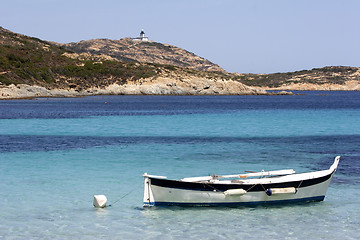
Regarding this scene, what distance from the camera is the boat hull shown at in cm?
1720

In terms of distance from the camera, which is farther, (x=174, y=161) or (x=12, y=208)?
(x=174, y=161)

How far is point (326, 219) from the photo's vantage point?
55.9 feet

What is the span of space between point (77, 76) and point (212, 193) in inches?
5856

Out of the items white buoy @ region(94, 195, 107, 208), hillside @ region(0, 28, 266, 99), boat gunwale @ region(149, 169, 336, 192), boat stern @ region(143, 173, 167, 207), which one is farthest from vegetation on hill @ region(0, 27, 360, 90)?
boat gunwale @ region(149, 169, 336, 192)

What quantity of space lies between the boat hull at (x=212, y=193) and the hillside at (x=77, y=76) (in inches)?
4853

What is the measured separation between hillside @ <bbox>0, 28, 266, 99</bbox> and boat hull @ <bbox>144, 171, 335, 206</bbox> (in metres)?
123

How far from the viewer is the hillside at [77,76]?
142500 mm

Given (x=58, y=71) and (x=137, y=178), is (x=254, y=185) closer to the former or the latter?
(x=137, y=178)

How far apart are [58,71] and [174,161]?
445 ft

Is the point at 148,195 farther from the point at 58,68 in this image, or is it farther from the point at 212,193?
the point at 58,68

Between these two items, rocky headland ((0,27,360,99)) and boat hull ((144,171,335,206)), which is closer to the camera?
boat hull ((144,171,335,206))

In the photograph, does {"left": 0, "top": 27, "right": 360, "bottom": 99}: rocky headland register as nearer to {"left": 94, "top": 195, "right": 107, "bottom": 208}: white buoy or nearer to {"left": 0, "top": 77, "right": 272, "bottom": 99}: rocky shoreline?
{"left": 0, "top": 77, "right": 272, "bottom": 99}: rocky shoreline

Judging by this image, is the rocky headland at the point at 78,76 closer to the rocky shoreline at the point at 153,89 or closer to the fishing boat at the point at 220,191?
the rocky shoreline at the point at 153,89

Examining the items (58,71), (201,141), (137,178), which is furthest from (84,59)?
(137,178)
